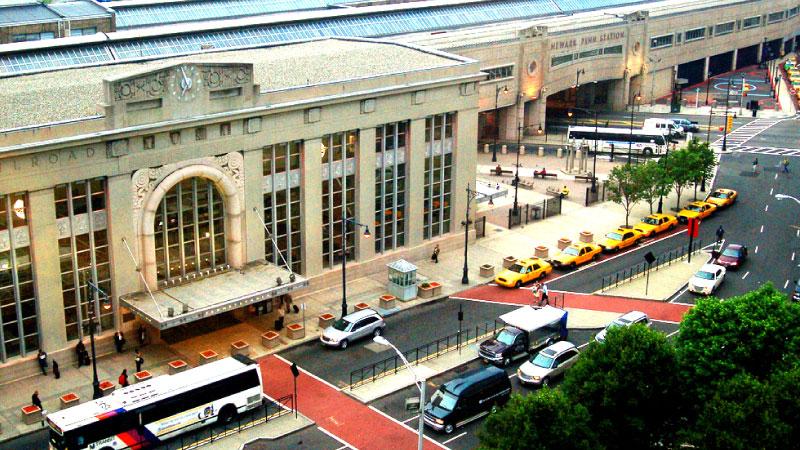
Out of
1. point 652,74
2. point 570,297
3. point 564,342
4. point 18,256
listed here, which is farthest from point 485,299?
point 652,74

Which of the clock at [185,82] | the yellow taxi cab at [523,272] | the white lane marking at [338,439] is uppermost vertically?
the clock at [185,82]

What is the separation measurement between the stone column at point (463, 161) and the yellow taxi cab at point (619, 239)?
35.1 ft

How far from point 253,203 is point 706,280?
2964 centimetres

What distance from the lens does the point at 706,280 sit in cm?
6994

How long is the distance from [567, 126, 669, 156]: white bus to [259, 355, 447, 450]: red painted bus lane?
193ft

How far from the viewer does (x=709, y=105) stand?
135 m

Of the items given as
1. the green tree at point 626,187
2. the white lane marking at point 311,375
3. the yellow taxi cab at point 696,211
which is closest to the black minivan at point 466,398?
the white lane marking at point 311,375

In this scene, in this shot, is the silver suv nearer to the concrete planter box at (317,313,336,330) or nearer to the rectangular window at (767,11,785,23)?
the concrete planter box at (317,313,336,330)

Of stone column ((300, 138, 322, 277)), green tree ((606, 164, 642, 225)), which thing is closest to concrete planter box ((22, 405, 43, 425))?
stone column ((300, 138, 322, 277))

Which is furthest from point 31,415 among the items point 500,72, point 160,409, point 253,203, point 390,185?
point 500,72

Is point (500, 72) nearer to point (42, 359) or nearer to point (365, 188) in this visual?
point (365, 188)

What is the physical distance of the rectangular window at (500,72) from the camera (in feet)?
357

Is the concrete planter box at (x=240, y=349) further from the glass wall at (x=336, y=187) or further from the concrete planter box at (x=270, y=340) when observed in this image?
the glass wall at (x=336, y=187)

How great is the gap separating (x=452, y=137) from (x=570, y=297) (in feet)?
47.3
